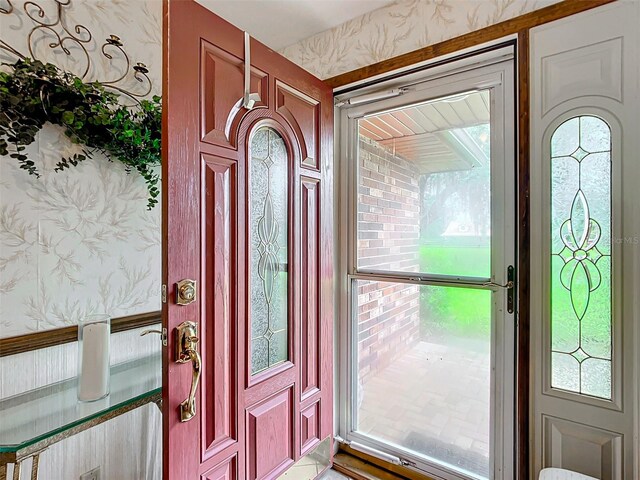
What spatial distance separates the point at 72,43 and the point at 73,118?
0.39m

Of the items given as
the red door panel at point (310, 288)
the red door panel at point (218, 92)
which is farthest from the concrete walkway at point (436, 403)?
the red door panel at point (218, 92)

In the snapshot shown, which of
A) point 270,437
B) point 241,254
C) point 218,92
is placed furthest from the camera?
point 270,437

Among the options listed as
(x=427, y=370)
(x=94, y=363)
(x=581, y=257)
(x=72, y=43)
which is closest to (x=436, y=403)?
(x=427, y=370)

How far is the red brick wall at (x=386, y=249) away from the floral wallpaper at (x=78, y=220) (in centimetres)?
111

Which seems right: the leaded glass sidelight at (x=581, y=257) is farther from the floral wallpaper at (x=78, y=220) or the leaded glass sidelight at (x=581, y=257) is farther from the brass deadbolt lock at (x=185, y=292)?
the floral wallpaper at (x=78, y=220)

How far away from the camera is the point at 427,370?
5.77ft

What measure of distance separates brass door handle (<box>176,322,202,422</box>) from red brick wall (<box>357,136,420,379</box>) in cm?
110

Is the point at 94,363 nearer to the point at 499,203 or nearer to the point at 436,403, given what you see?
the point at 436,403

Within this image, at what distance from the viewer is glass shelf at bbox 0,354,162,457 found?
3.07 ft

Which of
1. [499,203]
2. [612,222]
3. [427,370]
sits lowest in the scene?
[427,370]

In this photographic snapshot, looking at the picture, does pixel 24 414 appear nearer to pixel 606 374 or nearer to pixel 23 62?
pixel 23 62

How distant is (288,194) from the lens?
59.6 inches

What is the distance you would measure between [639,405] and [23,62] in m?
2.36

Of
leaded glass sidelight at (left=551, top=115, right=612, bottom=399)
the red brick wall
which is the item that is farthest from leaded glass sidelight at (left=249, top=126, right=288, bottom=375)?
leaded glass sidelight at (left=551, top=115, right=612, bottom=399)
